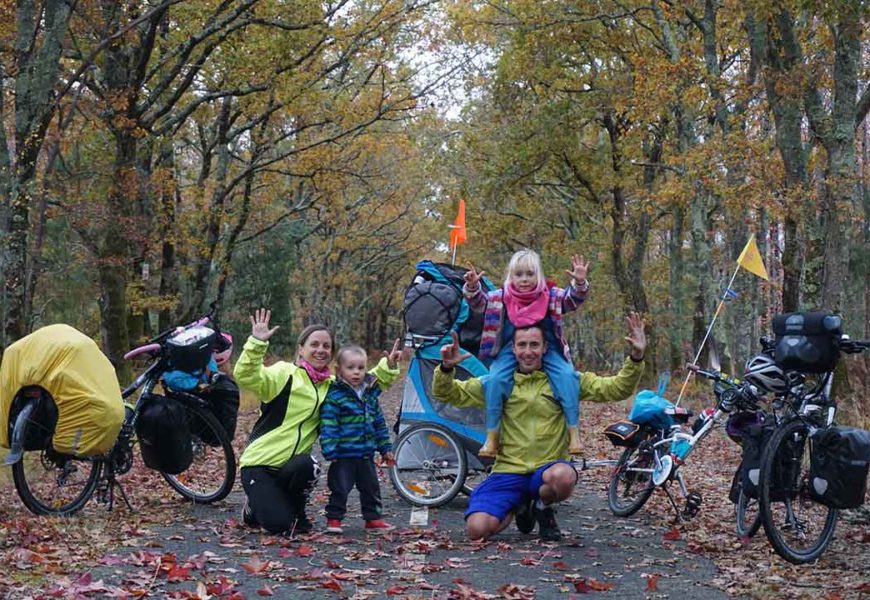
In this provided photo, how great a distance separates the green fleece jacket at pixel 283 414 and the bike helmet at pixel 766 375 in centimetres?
306

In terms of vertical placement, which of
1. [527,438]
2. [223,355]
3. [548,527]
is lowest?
[548,527]

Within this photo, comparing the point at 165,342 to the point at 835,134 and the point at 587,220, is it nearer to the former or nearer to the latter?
the point at 835,134

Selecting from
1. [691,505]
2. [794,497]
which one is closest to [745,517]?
[794,497]

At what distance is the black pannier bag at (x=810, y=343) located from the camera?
257 inches

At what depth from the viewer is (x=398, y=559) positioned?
6484 mm

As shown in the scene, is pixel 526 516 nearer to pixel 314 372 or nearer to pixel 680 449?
pixel 680 449

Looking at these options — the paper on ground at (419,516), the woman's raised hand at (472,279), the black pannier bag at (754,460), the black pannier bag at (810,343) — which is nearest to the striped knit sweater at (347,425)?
the paper on ground at (419,516)

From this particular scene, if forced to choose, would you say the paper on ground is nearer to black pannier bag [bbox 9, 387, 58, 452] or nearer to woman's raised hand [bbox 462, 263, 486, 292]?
woman's raised hand [bbox 462, 263, 486, 292]

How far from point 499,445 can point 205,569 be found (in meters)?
2.34

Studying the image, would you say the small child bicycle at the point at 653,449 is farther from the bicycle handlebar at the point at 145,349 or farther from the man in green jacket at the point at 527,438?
the bicycle handlebar at the point at 145,349

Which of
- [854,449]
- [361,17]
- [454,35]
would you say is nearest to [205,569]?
[854,449]

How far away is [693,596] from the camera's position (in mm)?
5516

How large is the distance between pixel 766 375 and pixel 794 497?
0.85 metres

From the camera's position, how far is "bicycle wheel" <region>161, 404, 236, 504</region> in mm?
8312
